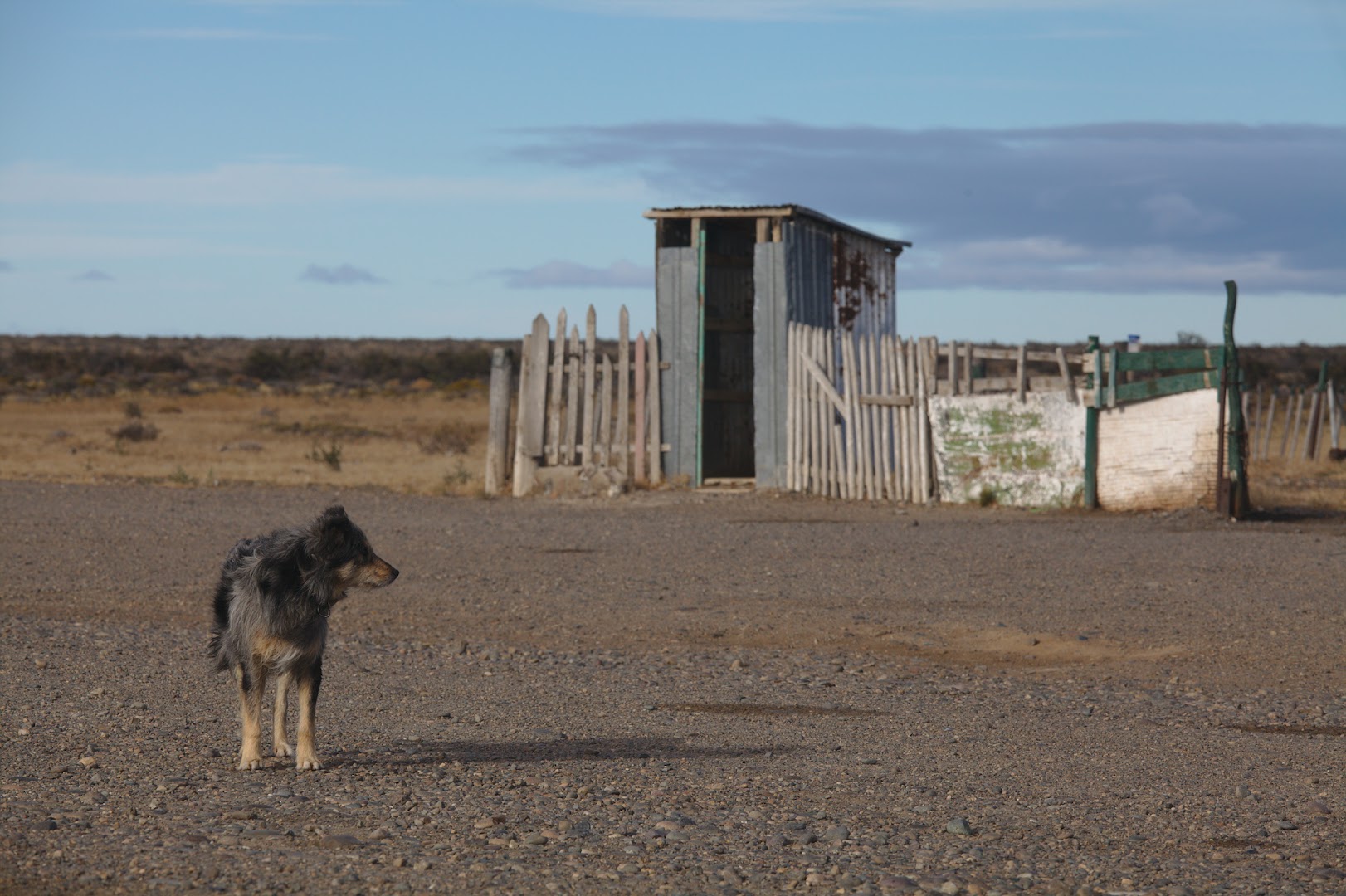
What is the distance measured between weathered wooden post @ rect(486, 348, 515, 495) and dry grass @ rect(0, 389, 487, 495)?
0.40 meters

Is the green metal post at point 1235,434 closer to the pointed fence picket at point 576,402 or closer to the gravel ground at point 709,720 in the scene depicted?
the gravel ground at point 709,720

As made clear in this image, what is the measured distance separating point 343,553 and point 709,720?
7.09 ft

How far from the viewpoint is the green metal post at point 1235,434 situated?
15.8m

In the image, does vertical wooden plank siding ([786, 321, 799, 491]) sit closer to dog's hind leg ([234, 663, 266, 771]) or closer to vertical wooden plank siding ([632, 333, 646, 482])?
vertical wooden plank siding ([632, 333, 646, 482])

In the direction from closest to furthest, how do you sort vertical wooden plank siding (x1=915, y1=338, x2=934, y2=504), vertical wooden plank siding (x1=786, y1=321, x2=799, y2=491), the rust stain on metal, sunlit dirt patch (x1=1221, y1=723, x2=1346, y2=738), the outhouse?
1. sunlit dirt patch (x1=1221, y1=723, x2=1346, y2=738)
2. vertical wooden plank siding (x1=915, y1=338, x2=934, y2=504)
3. vertical wooden plank siding (x1=786, y1=321, x2=799, y2=491)
4. the outhouse
5. the rust stain on metal

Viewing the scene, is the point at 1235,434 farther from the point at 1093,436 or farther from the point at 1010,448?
the point at 1010,448

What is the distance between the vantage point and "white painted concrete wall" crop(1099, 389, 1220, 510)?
1619 centimetres

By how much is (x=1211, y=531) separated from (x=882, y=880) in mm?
11466

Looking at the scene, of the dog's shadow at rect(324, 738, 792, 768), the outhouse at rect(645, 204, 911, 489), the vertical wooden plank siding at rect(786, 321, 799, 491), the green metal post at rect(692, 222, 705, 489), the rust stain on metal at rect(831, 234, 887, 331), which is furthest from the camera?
the rust stain on metal at rect(831, 234, 887, 331)

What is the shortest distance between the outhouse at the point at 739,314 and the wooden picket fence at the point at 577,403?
0.31m

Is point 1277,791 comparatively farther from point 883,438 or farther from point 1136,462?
point 883,438

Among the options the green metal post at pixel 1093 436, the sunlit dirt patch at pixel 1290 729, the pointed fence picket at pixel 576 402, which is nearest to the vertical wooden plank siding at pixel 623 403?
the pointed fence picket at pixel 576 402

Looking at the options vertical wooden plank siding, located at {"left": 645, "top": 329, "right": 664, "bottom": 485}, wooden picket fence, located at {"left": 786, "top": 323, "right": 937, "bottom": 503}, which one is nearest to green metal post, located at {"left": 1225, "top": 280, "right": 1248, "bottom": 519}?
wooden picket fence, located at {"left": 786, "top": 323, "right": 937, "bottom": 503}

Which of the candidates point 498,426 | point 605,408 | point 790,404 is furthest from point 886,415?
point 498,426
